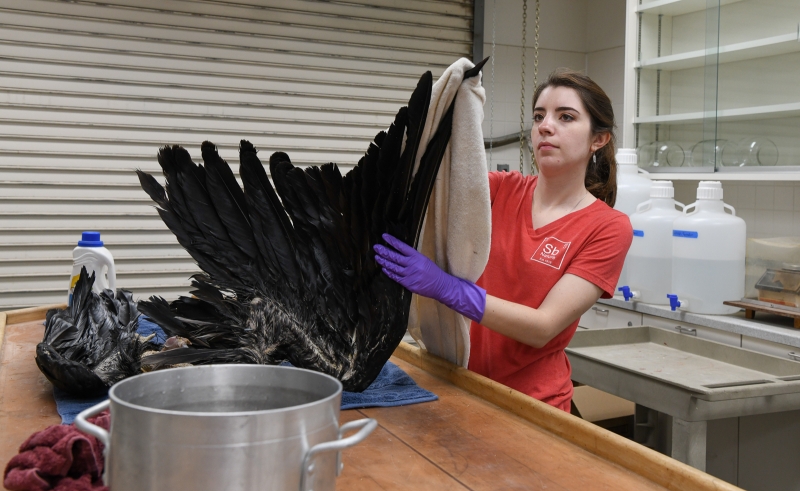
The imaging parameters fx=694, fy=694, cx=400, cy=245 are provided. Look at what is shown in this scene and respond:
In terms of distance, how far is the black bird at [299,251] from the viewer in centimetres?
141

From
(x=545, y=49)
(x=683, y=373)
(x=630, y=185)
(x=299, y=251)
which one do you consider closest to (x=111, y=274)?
(x=299, y=251)

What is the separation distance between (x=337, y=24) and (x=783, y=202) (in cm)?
276

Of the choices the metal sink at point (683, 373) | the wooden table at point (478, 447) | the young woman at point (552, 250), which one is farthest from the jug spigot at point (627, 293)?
the wooden table at point (478, 447)

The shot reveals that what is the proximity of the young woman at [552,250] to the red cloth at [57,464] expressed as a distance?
97 cm

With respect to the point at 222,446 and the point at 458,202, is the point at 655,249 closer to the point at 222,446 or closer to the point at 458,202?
the point at 458,202

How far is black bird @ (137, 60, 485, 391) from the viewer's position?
4.61 feet

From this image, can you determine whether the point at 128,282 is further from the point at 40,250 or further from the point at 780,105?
the point at 780,105

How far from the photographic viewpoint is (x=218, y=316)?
1485mm

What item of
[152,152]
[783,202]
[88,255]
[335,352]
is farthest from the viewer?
[152,152]

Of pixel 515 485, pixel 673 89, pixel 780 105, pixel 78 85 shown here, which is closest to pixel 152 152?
pixel 78 85

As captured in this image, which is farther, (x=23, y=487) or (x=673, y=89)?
(x=673, y=89)

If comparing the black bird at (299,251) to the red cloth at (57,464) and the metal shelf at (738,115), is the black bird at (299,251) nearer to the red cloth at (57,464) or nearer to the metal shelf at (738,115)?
the red cloth at (57,464)

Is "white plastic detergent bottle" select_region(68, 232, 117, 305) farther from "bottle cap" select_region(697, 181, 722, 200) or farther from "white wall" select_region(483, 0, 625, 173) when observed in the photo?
"white wall" select_region(483, 0, 625, 173)

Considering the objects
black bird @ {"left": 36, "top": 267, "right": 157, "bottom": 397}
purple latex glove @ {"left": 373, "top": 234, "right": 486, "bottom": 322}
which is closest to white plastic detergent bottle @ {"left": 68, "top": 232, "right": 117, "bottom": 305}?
black bird @ {"left": 36, "top": 267, "right": 157, "bottom": 397}
